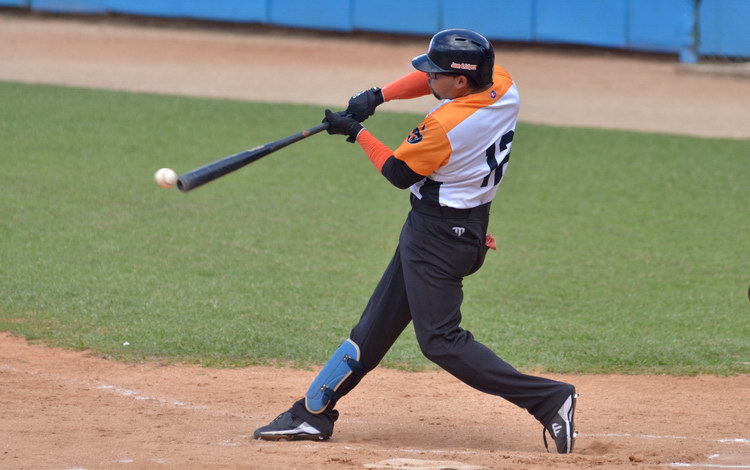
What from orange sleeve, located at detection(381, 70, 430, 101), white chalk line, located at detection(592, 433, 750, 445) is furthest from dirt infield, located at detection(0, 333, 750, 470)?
orange sleeve, located at detection(381, 70, 430, 101)

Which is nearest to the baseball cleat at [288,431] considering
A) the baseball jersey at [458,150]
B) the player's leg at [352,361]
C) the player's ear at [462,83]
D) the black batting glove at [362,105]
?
the player's leg at [352,361]

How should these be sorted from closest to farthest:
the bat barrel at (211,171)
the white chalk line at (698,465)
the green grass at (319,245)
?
the bat barrel at (211,171), the white chalk line at (698,465), the green grass at (319,245)

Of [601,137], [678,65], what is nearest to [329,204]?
[601,137]

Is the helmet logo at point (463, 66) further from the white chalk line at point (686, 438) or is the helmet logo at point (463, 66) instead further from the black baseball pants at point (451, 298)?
the white chalk line at point (686, 438)

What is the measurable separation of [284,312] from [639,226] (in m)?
3.84

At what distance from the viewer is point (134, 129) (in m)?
11.8

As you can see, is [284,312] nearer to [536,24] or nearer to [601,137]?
[601,137]

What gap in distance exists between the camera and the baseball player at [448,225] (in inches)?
165

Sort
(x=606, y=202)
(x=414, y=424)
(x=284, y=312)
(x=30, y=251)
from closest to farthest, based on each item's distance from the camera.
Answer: (x=414, y=424) < (x=284, y=312) < (x=30, y=251) < (x=606, y=202)

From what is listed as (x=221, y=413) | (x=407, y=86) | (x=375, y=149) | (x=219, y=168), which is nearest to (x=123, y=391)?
(x=221, y=413)

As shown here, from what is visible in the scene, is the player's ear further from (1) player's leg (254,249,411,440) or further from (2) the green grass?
(2) the green grass

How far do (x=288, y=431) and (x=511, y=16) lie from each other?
47.9ft

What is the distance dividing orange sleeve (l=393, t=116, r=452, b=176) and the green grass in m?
2.05

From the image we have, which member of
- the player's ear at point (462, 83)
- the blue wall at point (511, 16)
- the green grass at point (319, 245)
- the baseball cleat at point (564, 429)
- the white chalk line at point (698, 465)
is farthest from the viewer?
the blue wall at point (511, 16)
